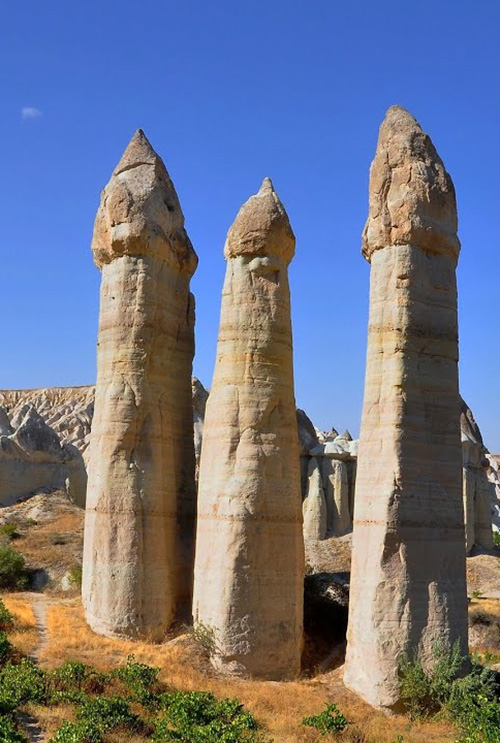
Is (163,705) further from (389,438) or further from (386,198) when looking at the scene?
(386,198)

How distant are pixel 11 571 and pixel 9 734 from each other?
1537 centimetres

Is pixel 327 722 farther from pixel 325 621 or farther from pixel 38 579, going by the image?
pixel 38 579

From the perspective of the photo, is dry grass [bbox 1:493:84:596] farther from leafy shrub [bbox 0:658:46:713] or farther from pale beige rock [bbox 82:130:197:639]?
leafy shrub [bbox 0:658:46:713]

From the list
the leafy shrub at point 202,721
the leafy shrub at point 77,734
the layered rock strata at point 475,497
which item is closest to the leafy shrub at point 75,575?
the leafy shrub at point 202,721

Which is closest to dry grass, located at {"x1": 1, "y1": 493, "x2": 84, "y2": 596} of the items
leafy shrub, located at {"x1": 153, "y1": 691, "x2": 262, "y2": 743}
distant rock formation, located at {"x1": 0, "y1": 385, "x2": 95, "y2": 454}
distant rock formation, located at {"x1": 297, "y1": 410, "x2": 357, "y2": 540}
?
distant rock formation, located at {"x1": 297, "y1": 410, "x2": 357, "y2": 540}

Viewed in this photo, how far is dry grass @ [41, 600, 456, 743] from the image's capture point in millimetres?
15102

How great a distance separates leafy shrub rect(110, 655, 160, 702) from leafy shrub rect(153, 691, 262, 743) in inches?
14.8

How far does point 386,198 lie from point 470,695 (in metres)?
10.1

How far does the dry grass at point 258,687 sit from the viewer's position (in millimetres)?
15102

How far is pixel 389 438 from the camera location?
1694cm

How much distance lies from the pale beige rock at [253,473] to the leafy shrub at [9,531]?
14956 millimetres

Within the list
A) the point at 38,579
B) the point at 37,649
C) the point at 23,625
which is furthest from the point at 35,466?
the point at 37,649

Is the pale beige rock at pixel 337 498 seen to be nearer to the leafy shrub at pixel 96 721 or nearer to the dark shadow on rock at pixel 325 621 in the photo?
the dark shadow on rock at pixel 325 621

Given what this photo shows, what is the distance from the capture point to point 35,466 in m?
39.8
